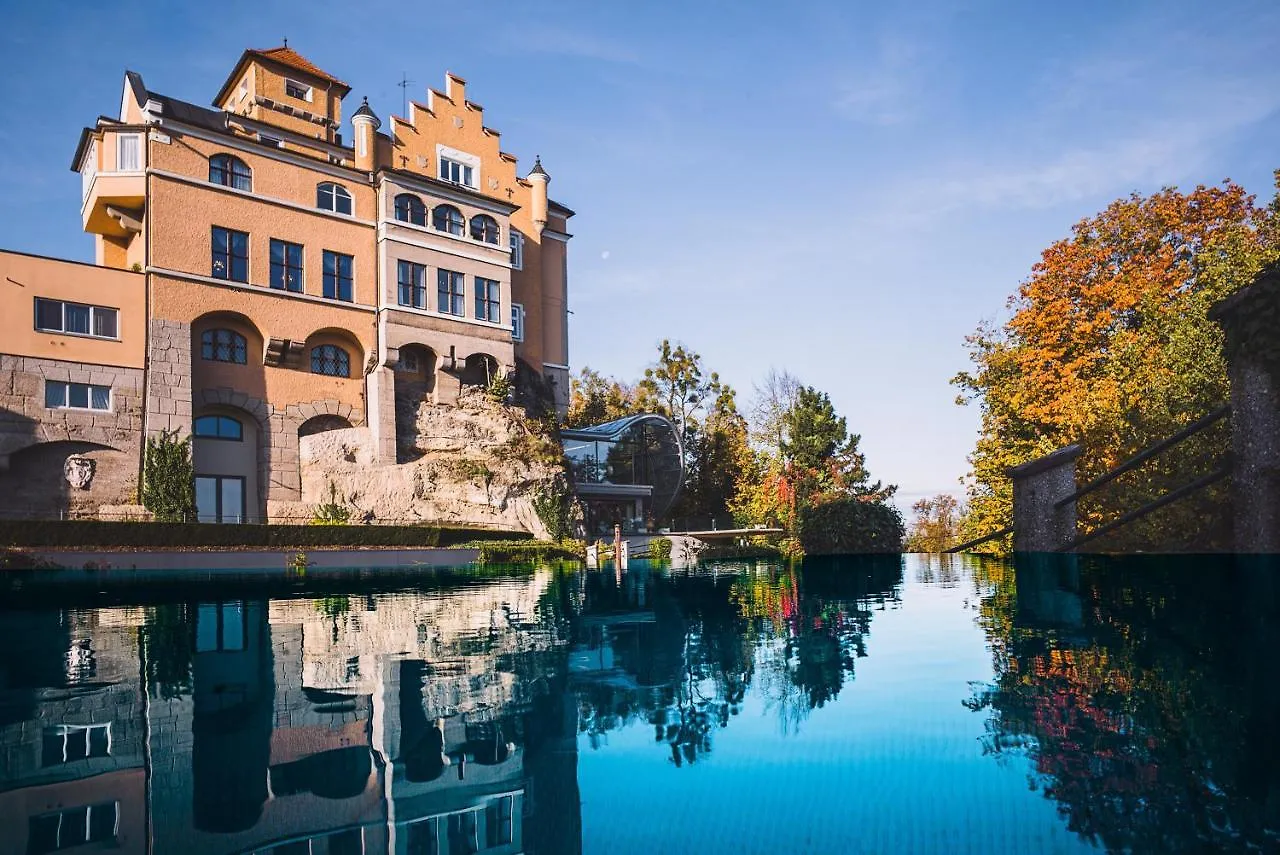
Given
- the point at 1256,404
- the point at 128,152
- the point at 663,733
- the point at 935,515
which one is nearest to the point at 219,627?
the point at 663,733

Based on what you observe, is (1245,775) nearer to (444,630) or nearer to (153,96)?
(444,630)

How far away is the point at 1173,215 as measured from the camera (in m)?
30.4

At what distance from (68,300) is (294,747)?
107ft

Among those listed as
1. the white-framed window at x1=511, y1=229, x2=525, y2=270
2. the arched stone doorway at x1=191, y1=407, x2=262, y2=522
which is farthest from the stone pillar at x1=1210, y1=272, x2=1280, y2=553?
the white-framed window at x1=511, y1=229, x2=525, y2=270

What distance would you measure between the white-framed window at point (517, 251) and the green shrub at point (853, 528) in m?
27.1

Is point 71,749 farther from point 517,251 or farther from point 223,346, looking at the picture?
point 517,251

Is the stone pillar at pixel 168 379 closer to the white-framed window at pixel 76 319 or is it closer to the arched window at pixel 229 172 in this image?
the white-framed window at pixel 76 319

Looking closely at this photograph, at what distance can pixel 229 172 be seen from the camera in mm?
35469

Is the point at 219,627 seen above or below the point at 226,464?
below

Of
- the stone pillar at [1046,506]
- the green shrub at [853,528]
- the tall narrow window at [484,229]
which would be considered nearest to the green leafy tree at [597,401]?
the tall narrow window at [484,229]

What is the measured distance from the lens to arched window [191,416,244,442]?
112 ft

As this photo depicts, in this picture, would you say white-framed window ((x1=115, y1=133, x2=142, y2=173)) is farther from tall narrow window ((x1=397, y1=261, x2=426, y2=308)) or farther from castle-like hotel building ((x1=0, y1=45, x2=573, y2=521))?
tall narrow window ((x1=397, y1=261, x2=426, y2=308))

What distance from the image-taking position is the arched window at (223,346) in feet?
113

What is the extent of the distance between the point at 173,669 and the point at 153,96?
3570 cm
